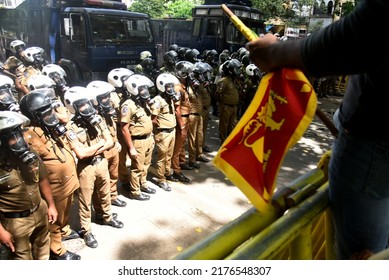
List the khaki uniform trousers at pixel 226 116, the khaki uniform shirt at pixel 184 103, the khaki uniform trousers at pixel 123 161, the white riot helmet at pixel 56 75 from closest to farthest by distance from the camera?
the khaki uniform trousers at pixel 123 161, the white riot helmet at pixel 56 75, the khaki uniform shirt at pixel 184 103, the khaki uniform trousers at pixel 226 116

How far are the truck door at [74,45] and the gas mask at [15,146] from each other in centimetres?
682

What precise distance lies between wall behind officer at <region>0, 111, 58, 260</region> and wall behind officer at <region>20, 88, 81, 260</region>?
1.03 ft

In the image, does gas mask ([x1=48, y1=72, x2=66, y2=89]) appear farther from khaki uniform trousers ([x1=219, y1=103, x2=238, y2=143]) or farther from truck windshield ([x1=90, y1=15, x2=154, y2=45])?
truck windshield ([x1=90, y1=15, x2=154, y2=45])

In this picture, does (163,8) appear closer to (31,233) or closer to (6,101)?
(6,101)

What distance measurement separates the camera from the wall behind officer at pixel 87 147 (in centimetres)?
383

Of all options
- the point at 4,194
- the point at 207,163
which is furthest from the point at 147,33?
the point at 4,194

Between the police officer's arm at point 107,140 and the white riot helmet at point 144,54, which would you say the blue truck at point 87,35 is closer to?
the white riot helmet at point 144,54

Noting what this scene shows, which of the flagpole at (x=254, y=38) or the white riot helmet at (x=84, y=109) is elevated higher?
the flagpole at (x=254, y=38)

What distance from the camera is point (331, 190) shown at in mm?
1329

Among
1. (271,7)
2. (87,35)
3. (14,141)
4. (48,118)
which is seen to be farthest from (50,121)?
(271,7)

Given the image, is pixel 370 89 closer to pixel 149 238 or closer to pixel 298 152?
pixel 149 238

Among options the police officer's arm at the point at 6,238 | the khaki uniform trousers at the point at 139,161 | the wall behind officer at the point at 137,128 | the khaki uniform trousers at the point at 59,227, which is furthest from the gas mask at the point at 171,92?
the police officer's arm at the point at 6,238

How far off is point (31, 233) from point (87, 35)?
7098 millimetres

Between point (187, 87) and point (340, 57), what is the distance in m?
5.52
